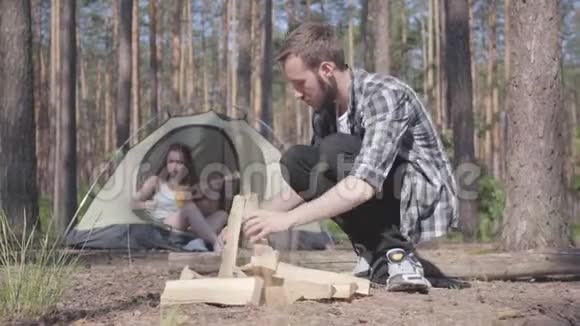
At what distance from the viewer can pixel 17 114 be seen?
7.37 meters

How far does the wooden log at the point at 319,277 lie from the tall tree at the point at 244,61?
11510mm

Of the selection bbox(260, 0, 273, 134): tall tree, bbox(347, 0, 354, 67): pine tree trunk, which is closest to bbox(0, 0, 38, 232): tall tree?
bbox(260, 0, 273, 134): tall tree

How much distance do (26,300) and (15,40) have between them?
516 cm

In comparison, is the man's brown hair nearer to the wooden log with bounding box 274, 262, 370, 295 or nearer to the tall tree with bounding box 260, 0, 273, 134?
the wooden log with bounding box 274, 262, 370, 295

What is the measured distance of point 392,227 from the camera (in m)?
3.11

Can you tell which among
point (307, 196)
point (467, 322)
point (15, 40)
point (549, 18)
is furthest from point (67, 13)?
point (467, 322)

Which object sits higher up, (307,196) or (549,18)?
(549,18)

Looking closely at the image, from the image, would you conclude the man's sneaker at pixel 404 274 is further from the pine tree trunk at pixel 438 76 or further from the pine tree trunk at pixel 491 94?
the pine tree trunk at pixel 491 94

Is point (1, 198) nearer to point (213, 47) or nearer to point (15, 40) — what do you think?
point (15, 40)

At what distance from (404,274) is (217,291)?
0.76 meters

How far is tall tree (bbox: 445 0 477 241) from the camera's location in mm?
9078

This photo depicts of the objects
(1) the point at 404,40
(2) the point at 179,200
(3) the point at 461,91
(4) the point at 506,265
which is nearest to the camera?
(4) the point at 506,265

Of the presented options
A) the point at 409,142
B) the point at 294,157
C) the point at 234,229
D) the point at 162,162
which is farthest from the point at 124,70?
the point at 234,229

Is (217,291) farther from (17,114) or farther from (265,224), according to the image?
(17,114)
